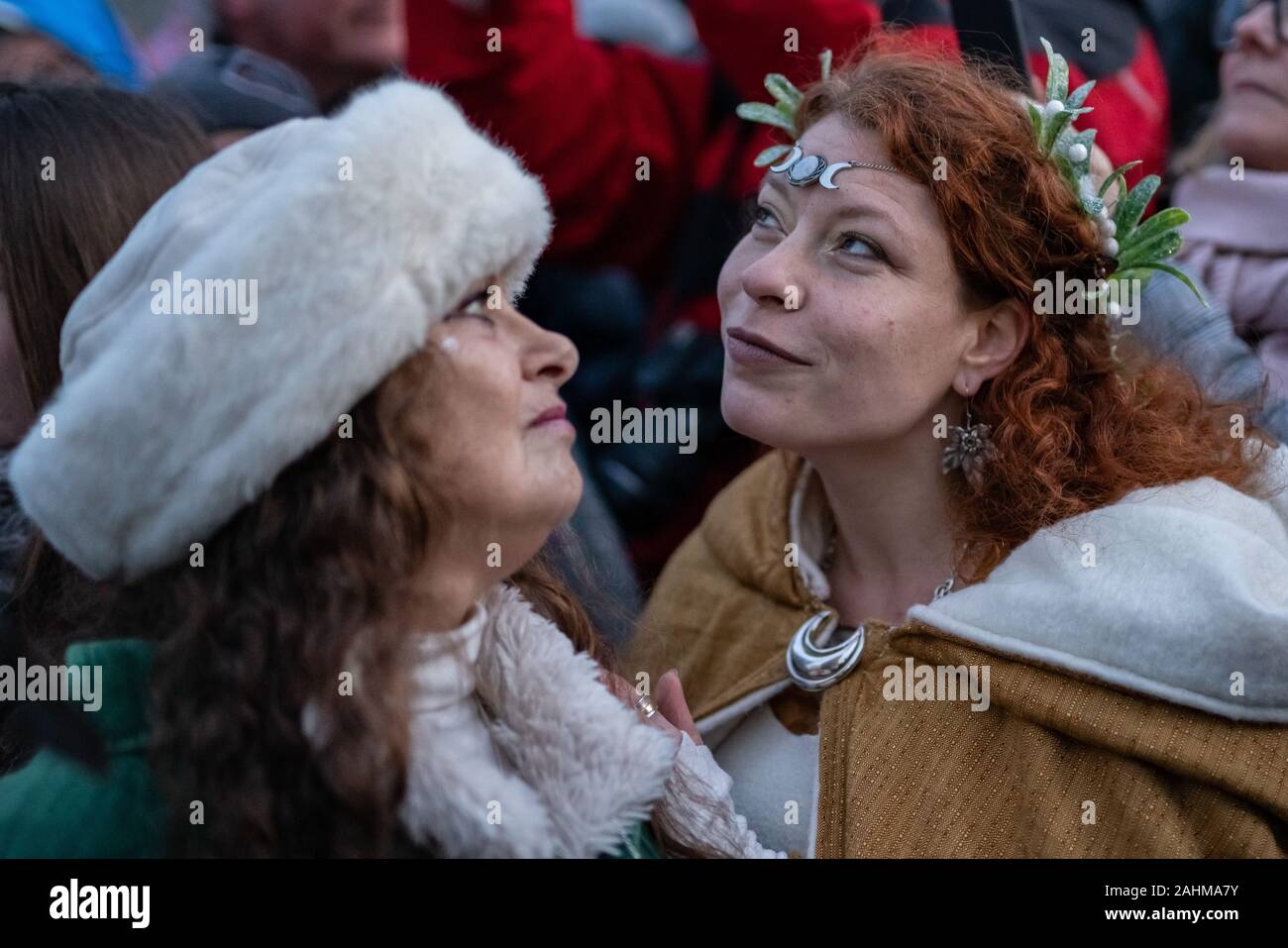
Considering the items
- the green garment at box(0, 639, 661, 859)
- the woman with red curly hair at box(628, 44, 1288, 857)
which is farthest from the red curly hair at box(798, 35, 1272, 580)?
the green garment at box(0, 639, 661, 859)

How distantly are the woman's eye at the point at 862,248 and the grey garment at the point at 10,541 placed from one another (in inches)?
48.6

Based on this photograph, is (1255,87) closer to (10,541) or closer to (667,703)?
(667,703)

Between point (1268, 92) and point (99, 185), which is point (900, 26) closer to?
point (1268, 92)

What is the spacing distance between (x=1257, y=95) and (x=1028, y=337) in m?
0.94

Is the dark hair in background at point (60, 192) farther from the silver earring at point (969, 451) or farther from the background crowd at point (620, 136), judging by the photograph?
the silver earring at point (969, 451)

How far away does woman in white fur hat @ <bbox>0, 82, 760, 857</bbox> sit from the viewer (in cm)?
128

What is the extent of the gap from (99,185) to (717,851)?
1309mm

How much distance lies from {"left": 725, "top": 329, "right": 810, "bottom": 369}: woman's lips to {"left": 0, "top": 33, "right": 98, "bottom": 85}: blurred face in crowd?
1374 mm

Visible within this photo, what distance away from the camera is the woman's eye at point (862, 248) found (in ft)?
6.41

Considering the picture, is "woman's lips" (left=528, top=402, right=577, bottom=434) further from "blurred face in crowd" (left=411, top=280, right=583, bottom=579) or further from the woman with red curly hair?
the woman with red curly hair

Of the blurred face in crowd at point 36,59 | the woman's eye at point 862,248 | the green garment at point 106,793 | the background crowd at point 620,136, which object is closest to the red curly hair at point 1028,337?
the woman's eye at point 862,248
